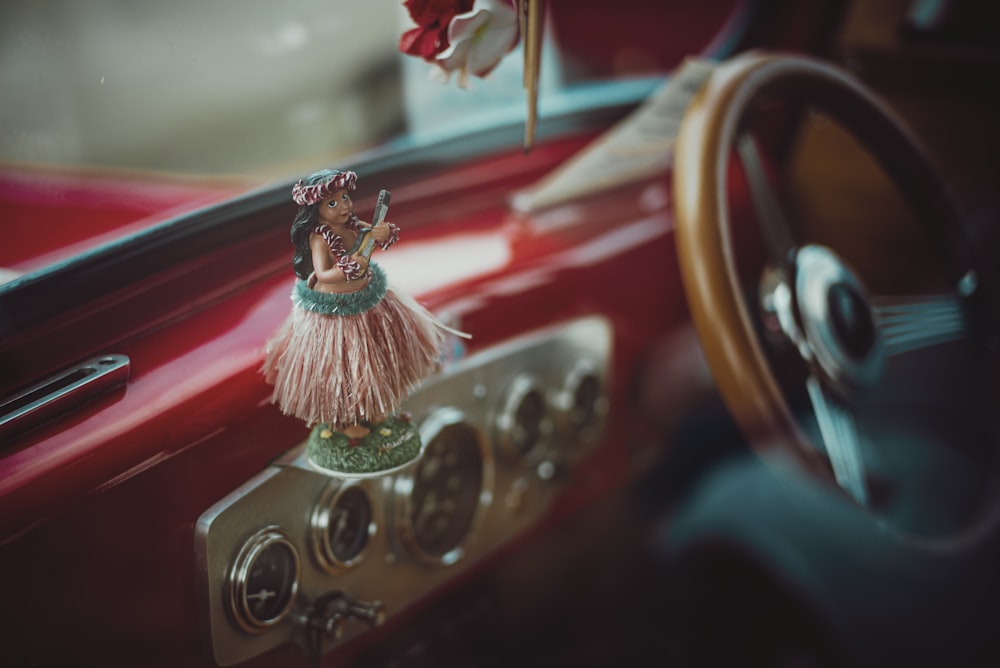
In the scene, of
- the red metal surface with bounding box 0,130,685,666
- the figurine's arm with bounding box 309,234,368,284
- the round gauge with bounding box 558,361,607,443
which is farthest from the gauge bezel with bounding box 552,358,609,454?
the figurine's arm with bounding box 309,234,368,284

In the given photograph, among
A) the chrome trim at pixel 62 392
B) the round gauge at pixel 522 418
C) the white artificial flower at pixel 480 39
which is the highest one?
the white artificial flower at pixel 480 39

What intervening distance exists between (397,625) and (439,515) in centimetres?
14

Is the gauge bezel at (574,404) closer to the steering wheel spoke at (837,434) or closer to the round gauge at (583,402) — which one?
the round gauge at (583,402)

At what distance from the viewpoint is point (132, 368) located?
0.73 metres

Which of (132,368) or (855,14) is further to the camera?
(855,14)

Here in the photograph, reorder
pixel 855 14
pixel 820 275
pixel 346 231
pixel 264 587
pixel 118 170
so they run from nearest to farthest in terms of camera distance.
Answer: pixel 346 231, pixel 264 587, pixel 118 170, pixel 820 275, pixel 855 14

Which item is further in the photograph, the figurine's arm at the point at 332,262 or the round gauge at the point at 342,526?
the round gauge at the point at 342,526

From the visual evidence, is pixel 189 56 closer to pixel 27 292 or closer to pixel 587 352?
pixel 27 292

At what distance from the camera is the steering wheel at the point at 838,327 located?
0.90 meters

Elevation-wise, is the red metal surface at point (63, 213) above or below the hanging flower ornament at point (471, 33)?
below

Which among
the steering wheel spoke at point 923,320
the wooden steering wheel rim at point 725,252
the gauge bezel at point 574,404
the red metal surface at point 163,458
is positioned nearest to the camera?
the red metal surface at point 163,458

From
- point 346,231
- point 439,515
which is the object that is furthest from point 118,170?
point 439,515

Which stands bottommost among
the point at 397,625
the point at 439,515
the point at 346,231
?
the point at 397,625

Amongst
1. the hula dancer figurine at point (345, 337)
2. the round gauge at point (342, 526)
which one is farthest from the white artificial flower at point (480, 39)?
the round gauge at point (342, 526)
